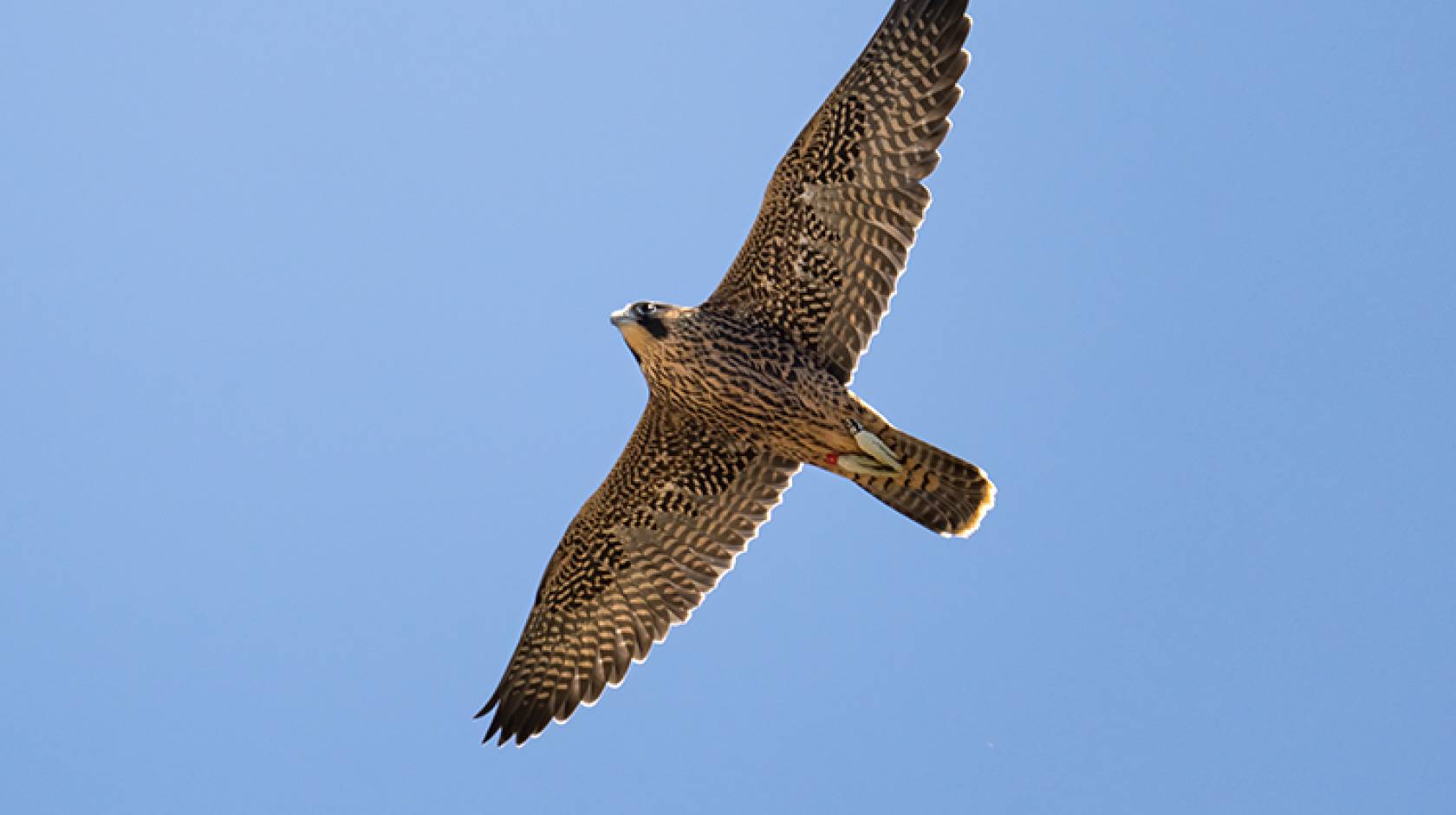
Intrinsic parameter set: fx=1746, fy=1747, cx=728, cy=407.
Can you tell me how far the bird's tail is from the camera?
10039mm

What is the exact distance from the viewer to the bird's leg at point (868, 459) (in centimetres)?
998

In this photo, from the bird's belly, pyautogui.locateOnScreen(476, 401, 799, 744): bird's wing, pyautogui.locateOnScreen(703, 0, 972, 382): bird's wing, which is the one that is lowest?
pyautogui.locateOnScreen(476, 401, 799, 744): bird's wing

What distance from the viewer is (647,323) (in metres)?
10.0

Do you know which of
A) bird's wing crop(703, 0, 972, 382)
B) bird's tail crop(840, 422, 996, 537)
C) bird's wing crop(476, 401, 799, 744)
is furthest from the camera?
bird's wing crop(476, 401, 799, 744)

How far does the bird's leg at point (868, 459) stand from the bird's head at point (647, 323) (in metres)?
1.18

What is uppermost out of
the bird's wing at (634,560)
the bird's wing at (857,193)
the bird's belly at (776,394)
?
the bird's wing at (857,193)

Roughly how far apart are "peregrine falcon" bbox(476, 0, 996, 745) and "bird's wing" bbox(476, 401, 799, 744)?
0.01 metres

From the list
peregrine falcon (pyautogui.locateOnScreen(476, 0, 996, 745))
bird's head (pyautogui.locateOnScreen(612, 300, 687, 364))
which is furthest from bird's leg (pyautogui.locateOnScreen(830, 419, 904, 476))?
bird's head (pyautogui.locateOnScreen(612, 300, 687, 364))

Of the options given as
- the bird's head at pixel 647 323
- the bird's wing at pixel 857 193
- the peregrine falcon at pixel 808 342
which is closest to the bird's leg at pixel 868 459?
the peregrine falcon at pixel 808 342

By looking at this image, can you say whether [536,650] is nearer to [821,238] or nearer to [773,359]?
[773,359]

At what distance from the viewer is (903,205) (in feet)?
32.7

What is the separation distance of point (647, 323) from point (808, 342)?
97 centimetres

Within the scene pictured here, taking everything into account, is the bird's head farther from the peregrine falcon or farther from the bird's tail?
the bird's tail

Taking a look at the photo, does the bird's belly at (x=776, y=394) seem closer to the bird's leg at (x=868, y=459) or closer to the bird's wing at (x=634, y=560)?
the bird's leg at (x=868, y=459)
